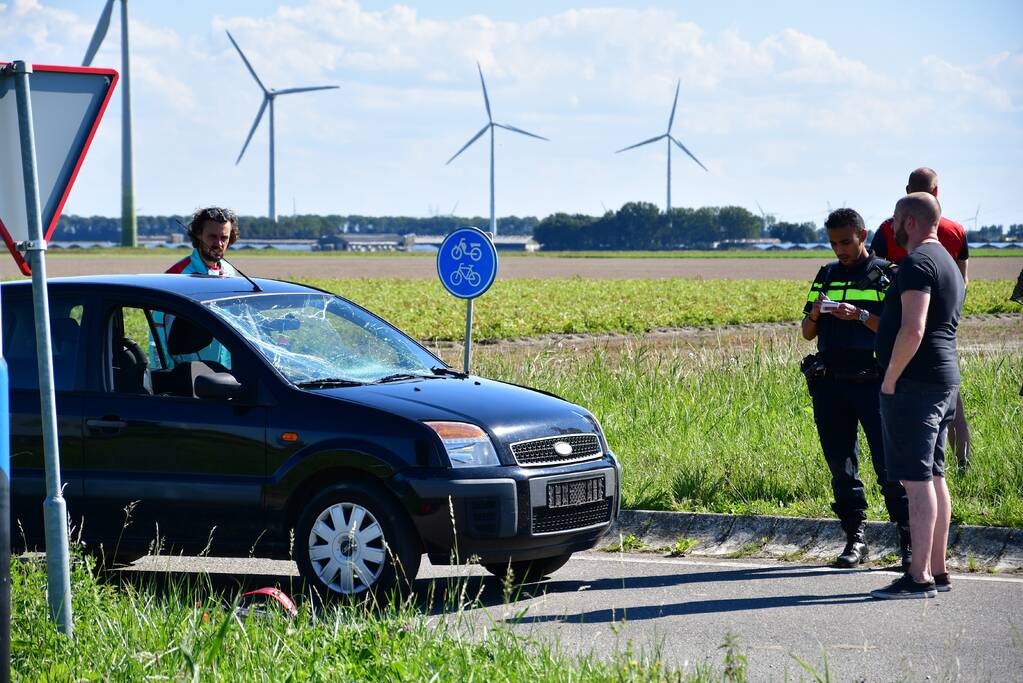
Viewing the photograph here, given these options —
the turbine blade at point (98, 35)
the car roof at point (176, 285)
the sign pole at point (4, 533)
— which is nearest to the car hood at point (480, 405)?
the car roof at point (176, 285)

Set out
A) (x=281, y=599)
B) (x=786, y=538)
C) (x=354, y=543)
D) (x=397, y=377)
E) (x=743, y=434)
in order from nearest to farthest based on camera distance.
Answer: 1. (x=281, y=599)
2. (x=354, y=543)
3. (x=397, y=377)
4. (x=786, y=538)
5. (x=743, y=434)

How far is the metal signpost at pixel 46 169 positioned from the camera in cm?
567

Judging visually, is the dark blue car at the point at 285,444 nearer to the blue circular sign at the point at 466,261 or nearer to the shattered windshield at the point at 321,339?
the shattered windshield at the point at 321,339

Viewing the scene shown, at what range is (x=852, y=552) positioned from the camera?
793 cm

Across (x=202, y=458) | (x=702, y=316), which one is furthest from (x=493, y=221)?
(x=202, y=458)

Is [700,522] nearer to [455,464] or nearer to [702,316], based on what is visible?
[455,464]

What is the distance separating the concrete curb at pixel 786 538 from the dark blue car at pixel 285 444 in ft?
4.45

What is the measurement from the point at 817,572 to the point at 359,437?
2.66 m

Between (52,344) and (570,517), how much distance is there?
9.72ft

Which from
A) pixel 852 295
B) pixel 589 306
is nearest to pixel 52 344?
pixel 852 295

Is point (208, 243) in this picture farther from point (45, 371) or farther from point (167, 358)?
point (45, 371)

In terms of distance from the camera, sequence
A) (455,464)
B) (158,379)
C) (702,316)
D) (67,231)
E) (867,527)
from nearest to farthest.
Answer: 1. (455,464)
2. (158,379)
3. (867,527)
4. (702,316)
5. (67,231)

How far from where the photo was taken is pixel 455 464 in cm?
680

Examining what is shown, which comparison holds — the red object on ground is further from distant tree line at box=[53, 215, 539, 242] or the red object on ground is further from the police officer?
distant tree line at box=[53, 215, 539, 242]
